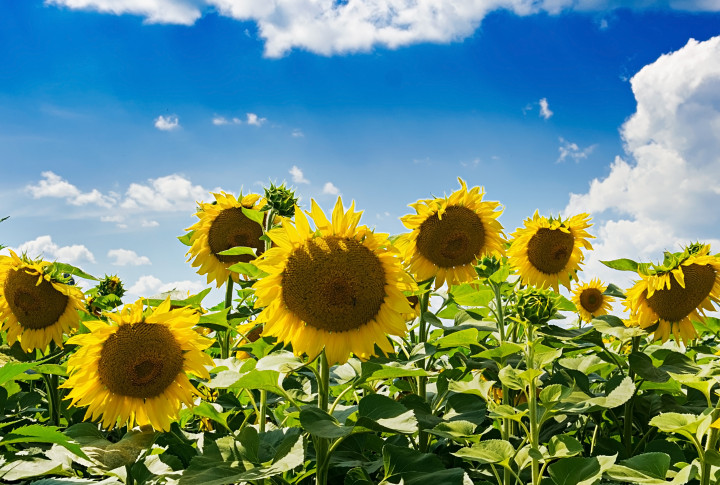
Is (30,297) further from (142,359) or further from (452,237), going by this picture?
(452,237)

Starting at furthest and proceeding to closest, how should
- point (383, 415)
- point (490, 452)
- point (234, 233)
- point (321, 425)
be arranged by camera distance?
point (234, 233)
point (383, 415)
point (490, 452)
point (321, 425)

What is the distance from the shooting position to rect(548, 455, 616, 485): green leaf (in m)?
2.17

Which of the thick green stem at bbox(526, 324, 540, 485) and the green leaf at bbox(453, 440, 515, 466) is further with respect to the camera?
the thick green stem at bbox(526, 324, 540, 485)

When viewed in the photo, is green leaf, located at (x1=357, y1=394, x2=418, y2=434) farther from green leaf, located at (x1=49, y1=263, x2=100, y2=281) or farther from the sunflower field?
green leaf, located at (x1=49, y1=263, x2=100, y2=281)

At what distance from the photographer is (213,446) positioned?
2.47m

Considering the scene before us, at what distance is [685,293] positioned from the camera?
361cm

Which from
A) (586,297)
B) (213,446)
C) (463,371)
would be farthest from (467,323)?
(586,297)

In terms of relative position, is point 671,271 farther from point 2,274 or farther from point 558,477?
point 2,274

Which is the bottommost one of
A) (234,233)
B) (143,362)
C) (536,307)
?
(143,362)

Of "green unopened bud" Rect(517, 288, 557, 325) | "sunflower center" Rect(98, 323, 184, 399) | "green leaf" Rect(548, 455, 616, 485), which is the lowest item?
"green leaf" Rect(548, 455, 616, 485)

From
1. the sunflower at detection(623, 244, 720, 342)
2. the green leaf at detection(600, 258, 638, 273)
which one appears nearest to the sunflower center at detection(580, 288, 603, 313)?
the sunflower at detection(623, 244, 720, 342)

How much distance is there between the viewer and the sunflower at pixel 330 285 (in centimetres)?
259

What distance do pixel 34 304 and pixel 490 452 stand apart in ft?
11.4

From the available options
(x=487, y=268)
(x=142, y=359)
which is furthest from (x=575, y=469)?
(x=142, y=359)
